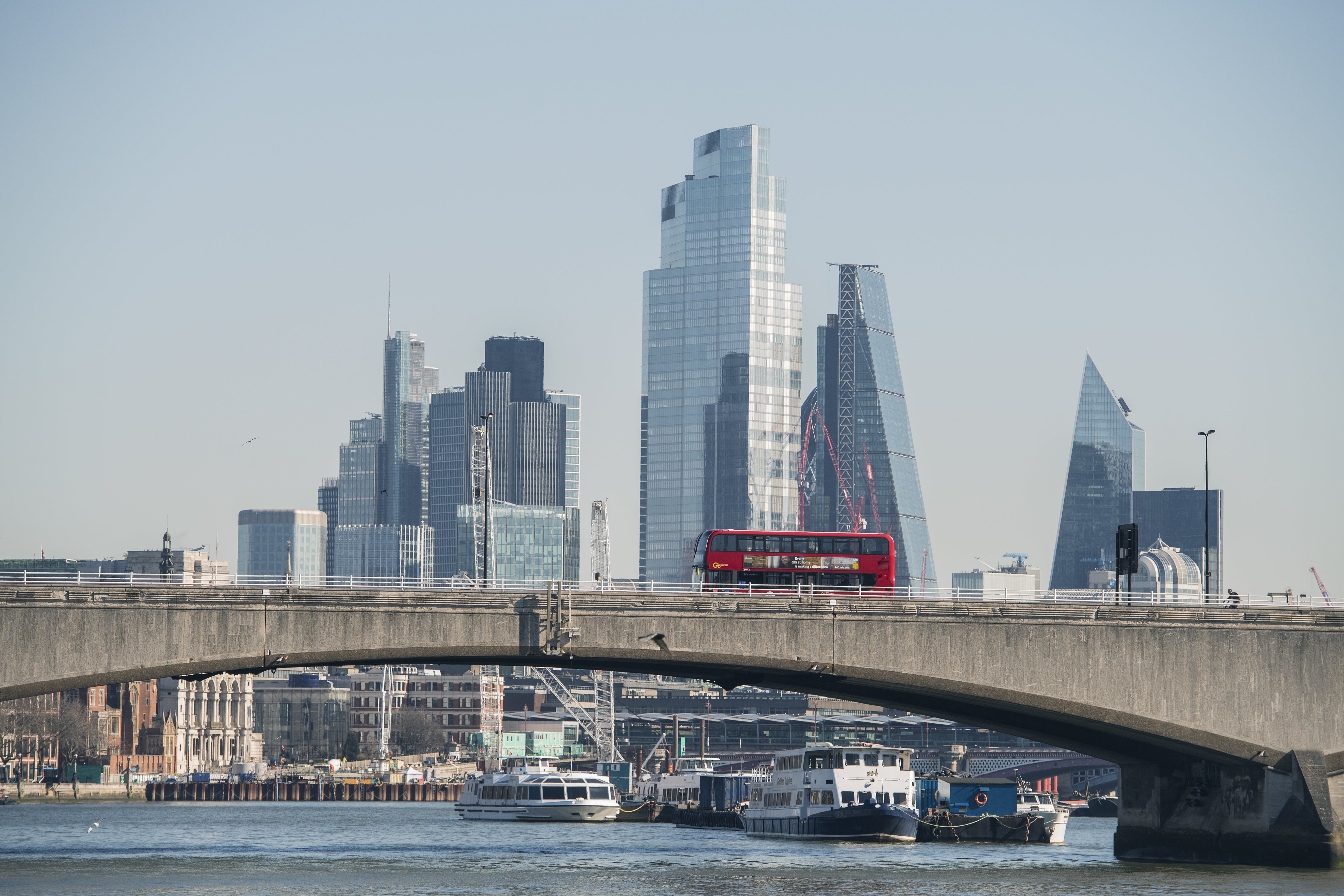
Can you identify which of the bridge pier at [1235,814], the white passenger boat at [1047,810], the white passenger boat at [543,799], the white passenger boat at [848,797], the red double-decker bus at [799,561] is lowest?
the white passenger boat at [543,799]

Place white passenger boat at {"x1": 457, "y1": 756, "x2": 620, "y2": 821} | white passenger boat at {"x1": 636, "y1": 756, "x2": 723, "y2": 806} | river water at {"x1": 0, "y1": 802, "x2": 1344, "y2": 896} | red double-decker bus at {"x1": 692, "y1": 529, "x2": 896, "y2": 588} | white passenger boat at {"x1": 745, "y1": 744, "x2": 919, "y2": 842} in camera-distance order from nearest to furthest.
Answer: river water at {"x1": 0, "y1": 802, "x2": 1344, "y2": 896} < red double-decker bus at {"x1": 692, "y1": 529, "x2": 896, "y2": 588} < white passenger boat at {"x1": 745, "y1": 744, "x2": 919, "y2": 842} < white passenger boat at {"x1": 457, "y1": 756, "x2": 620, "y2": 821} < white passenger boat at {"x1": 636, "y1": 756, "x2": 723, "y2": 806}

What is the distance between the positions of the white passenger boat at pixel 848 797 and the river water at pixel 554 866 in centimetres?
195

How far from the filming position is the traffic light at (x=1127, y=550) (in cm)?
8762

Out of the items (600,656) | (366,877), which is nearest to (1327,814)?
(600,656)

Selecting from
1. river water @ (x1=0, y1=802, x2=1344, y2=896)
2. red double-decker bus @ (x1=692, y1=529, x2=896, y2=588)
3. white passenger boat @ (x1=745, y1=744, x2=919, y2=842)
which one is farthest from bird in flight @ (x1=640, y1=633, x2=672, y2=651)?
white passenger boat @ (x1=745, y1=744, x2=919, y2=842)

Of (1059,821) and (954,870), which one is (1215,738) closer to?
(954,870)

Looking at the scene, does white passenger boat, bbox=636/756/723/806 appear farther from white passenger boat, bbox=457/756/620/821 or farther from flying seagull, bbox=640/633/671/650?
flying seagull, bbox=640/633/671/650

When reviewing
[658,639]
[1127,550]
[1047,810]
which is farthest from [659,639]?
[1047,810]

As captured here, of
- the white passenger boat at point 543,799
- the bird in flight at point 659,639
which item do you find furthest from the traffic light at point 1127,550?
the white passenger boat at point 543,799

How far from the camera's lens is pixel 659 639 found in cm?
7938

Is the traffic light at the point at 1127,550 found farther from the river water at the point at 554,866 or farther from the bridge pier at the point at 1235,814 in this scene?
the river water at the point at 554,866

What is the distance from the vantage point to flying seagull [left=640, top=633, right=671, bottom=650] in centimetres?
7931

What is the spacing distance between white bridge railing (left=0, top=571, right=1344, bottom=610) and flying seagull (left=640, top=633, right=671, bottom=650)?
1971 mm

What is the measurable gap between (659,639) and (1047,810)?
58548 millimetres
